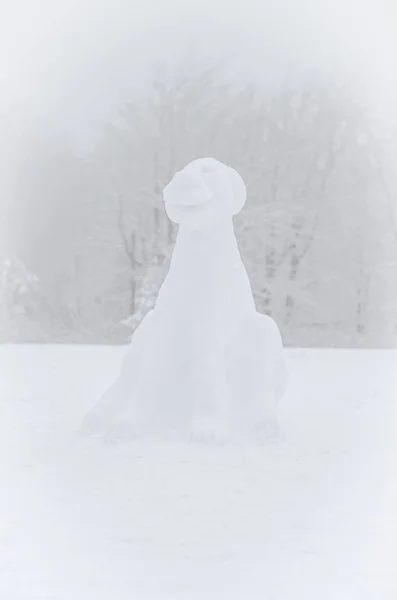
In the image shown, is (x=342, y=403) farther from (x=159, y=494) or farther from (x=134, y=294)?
(x=134, y=294)

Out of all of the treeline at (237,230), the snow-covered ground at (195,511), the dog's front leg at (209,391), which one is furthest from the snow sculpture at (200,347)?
the treeline at (237,230)

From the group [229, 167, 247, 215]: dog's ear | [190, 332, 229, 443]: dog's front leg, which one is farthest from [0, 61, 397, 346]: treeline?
[190, 332, 229, 443]: dog's front leg

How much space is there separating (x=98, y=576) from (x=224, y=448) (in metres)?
1.39

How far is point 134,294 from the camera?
10.9 metres

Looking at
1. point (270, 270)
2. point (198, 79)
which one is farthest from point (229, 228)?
point (270, 270)

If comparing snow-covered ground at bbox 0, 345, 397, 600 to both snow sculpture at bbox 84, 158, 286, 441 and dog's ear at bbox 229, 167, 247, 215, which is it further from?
dog's ear at bbox 229, 167, 247, 215

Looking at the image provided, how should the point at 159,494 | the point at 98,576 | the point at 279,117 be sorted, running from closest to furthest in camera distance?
1. the point at 98,576
2. the point at 159,494
3. the point at 279,117

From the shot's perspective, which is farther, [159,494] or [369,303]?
→ [369,303]

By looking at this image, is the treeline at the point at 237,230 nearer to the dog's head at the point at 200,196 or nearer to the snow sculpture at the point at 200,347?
the dog's head at the point at 200,196

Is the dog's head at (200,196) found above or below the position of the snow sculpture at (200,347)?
above

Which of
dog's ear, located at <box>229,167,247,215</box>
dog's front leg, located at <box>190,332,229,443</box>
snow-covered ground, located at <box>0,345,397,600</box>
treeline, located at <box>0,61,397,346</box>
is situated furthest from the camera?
treeline, located at <box>0,61,397,346</box>

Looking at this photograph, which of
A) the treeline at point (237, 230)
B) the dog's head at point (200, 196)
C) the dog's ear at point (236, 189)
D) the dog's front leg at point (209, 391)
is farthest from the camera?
the treeline at point (237, 230)

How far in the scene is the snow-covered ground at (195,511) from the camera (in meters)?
1.74

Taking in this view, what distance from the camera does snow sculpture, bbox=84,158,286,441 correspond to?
3365mm
